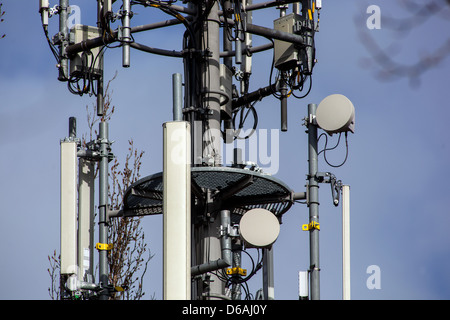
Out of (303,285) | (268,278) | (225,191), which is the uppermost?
(225,191)

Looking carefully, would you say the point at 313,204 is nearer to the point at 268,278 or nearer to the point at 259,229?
the point at 259,229

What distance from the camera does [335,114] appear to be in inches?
944

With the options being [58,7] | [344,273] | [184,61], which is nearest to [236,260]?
[344,273]

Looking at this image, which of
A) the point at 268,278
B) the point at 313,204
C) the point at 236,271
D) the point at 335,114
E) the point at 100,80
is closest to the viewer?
the point at 313,204

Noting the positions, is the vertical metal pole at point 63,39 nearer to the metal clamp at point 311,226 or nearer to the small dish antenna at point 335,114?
the small dish antenna at point 335,114

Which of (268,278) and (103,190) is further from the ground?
(103,190)

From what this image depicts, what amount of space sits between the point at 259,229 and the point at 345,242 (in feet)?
6.16

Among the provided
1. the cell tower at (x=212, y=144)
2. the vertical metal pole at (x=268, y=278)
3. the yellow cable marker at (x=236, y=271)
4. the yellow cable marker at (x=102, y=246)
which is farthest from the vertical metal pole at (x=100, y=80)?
the vertical metal pole at (x=268, y=278)

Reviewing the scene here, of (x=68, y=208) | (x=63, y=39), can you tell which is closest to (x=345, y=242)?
(x=68, y=208)

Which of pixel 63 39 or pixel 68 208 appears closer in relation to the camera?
pixel 68 208

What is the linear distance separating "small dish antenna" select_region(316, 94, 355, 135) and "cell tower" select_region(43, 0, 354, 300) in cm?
2

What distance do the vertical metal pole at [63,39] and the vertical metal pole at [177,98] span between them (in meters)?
4.91

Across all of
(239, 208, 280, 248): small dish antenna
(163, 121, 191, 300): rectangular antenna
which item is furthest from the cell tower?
(163, 121, 191, 300): rectangular antenna
